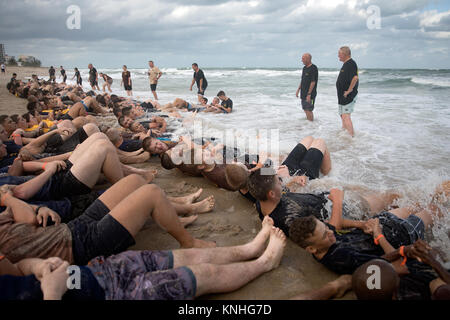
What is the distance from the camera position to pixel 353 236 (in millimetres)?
2312

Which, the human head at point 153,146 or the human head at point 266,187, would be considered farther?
the human head at point 153,146

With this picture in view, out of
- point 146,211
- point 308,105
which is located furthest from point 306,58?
point 146,211

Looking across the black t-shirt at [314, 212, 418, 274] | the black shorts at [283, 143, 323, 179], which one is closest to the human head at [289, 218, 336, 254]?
the black t-shirt at [314, 212, 418, 274]

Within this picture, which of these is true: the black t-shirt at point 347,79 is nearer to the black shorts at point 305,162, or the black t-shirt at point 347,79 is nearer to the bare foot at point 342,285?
the black shorts at point 305,162

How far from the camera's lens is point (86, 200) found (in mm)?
2777

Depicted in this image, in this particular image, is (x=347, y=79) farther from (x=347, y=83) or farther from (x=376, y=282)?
(x=376, y=282)

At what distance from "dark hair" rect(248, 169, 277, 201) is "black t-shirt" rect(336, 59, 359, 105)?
15.7ft

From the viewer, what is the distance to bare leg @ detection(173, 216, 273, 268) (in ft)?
6.36

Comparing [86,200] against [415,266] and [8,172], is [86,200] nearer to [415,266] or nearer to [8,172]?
[8,172]

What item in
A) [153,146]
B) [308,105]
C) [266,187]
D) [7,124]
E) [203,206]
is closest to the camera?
[266,187]

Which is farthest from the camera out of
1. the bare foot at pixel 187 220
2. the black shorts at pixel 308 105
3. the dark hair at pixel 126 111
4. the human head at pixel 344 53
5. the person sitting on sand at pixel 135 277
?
the black shorts at pixel 308 105

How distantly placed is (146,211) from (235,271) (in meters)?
0.78

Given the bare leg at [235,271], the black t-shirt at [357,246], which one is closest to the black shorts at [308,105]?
the black t-shirt at [357,246]

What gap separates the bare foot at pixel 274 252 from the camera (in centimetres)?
218
